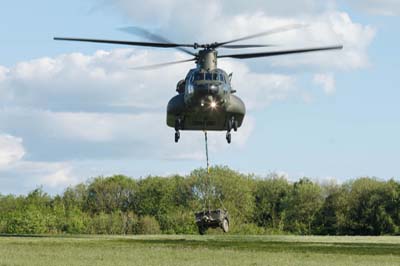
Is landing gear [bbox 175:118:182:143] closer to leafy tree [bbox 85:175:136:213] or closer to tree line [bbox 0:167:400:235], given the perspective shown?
tree line [bbox 0:167:400:235]

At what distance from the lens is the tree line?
133750 mm

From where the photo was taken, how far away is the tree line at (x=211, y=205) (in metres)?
134

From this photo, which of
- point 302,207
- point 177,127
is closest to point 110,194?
point 302,207

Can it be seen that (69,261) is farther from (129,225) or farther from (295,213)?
(295,213)

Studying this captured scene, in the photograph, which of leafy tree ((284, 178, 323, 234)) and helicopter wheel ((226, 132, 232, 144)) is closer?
helicopter wheel ((226, 132, 232, 144))

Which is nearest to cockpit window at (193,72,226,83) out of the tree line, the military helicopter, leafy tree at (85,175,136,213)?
the military helicopter

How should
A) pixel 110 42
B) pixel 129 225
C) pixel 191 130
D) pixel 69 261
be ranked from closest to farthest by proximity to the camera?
1. pixel 69 261
2. pixel 110 42
3. pixel 191 130
4. pixel 129 225

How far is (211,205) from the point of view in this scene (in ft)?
457

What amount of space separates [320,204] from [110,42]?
102 metres

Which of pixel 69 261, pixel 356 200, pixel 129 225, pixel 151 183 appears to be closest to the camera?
pixel 69 261

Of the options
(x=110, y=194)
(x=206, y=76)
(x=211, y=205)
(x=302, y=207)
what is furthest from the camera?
(x=110, y=194)

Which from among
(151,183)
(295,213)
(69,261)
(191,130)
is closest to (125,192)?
(151,183)

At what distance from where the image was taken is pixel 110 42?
5775cm

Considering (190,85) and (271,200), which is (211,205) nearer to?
(271,200)
